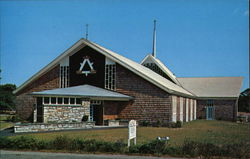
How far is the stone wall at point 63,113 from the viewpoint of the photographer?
2405 cm

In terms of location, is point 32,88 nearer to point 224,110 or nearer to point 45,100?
point 45,100

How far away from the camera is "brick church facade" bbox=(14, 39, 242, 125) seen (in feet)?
82.6

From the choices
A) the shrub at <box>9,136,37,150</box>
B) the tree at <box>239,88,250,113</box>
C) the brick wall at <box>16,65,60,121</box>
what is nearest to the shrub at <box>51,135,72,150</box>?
the shrub at <box>9,136,37,150</box>

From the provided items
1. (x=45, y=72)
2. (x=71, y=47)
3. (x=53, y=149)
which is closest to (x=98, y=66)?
(x=71, y=47)

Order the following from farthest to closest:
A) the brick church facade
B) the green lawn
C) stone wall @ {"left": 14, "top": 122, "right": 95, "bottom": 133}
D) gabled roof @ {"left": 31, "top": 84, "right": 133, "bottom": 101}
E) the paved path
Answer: the brick church facade, gabled roof @ {"left": 31, "top": 84, "right": 133, "bottom": 101}, stone wall @ {"left": 14, "top": 122, "right": 95, "bottom": 133}, the green lawn, the paved path

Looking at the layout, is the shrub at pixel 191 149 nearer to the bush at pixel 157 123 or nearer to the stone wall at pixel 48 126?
the stone wall at pixel 48 126

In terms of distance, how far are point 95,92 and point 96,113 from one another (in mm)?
2030

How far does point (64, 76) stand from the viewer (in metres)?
32.7

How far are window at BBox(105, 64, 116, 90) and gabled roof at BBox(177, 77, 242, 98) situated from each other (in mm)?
18488

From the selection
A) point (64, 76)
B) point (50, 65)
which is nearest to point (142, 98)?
point (64, 76)

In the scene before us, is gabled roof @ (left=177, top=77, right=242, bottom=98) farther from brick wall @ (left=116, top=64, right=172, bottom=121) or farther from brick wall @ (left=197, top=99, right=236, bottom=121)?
brick wall @ (left=116, top=64, right=172, bottom=121)

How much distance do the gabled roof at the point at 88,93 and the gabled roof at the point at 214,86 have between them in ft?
64.7

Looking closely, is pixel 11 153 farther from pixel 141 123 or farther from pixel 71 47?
pixel 71 47

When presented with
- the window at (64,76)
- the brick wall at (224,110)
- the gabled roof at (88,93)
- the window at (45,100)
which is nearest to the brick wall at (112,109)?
the gabled roof at (88,93)
